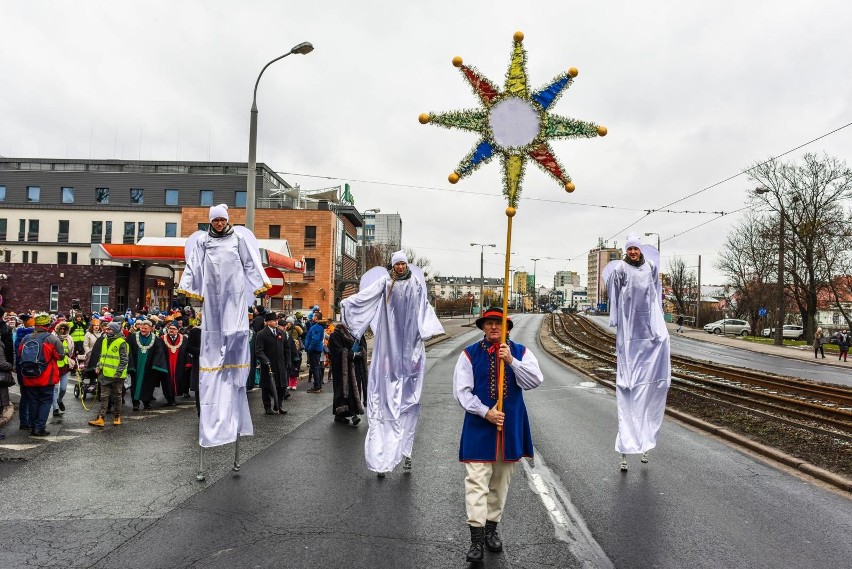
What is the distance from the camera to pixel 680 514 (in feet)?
19.1

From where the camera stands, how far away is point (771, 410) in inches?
504

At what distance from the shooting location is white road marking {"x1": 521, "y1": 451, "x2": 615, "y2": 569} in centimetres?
471

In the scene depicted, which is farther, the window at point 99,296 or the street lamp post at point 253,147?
the window at point 99,296

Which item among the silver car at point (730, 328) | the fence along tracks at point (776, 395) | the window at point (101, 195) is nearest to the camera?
the fence along tracks at point (776, 395)

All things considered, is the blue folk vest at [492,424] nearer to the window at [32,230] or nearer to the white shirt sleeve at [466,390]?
the white shirt sleeve at [466,390]

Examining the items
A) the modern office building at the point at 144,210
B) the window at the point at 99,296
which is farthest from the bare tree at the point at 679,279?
the window at the point at 99,296

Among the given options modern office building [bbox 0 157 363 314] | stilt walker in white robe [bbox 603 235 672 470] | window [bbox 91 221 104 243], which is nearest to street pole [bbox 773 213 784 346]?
modern office building [bbox 0 157 363 314]

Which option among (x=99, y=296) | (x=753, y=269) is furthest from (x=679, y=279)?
(x=99, y=296)

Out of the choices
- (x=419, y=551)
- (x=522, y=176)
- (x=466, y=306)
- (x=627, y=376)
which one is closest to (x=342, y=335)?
(x=627, y=376)

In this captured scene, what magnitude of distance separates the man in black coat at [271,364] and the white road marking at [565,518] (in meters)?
5.30

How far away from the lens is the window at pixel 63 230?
60.4 metres

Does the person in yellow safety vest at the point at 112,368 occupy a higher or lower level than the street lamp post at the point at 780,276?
lower

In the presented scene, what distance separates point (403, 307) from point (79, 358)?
380 inches

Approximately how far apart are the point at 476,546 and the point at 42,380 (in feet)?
23.7
